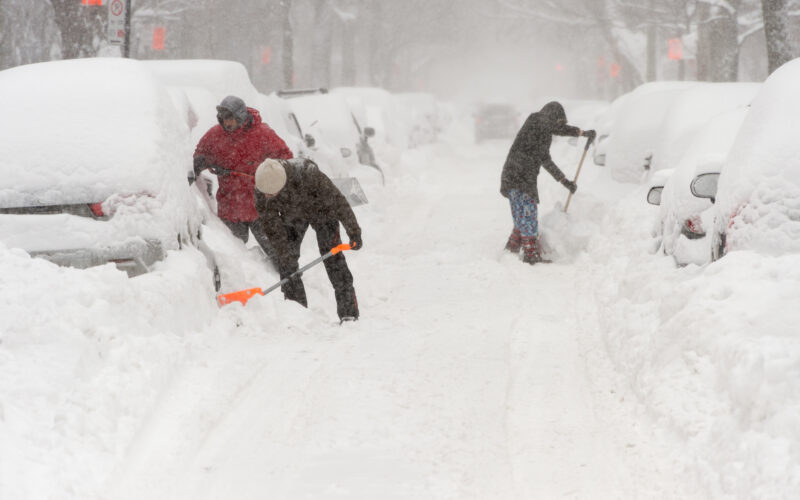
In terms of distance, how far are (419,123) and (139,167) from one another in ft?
73.7

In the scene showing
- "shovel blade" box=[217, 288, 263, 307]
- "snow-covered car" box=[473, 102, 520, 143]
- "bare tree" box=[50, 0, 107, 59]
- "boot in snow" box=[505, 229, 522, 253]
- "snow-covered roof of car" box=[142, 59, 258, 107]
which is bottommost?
"snow-covered car" box=[473, 102, 520, 143]

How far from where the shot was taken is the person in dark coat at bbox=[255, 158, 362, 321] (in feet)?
22.2

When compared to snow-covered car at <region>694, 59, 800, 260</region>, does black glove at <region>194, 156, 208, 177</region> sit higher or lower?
lower

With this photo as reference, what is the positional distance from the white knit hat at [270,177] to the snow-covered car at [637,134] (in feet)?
20.0

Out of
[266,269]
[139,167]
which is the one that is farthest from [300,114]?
[139,167]

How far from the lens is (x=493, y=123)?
110 ft

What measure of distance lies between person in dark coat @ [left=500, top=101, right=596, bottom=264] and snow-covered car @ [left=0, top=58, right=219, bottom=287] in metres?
4.00

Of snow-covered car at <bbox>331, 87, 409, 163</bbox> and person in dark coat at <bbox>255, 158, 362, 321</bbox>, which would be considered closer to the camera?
person in dark coat at <bbox>255, 158, 362, 321</bbox>

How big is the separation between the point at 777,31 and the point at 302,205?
9291mm

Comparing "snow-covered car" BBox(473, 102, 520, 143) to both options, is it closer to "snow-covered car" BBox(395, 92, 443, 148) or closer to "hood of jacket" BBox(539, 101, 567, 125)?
"snow-covered car" BBox(395, 92, 443, 148)

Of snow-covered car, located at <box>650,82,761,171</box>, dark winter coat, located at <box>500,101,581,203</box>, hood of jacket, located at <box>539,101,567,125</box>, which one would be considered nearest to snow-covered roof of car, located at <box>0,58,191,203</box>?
dark winter coat, located at <box>500,101,581,203</box>

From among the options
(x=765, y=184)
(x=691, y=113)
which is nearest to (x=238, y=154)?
(x=765, y=184)

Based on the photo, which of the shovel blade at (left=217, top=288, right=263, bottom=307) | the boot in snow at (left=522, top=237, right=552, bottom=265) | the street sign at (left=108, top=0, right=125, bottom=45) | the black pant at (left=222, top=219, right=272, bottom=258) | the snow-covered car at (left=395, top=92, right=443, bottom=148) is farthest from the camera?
the snow-covered car at (left=395, top=92, right=443, bottom=148)

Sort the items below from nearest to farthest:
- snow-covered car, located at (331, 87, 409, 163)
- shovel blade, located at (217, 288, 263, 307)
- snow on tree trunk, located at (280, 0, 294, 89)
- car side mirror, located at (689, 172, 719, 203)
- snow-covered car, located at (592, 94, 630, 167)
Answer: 1. car side mirror, located at (689, 172, 719, 203)
2. shovel blade, located at (217, 288, 263, 307)
3. snow-covered car, located at (592, 94, 630, 167)
4. snow-covered car, located at (331, 87, 409, 163)
5. snow on tree trunk, located at (280, 0, 294, 89)
